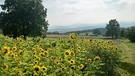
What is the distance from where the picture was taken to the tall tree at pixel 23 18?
5032 cm

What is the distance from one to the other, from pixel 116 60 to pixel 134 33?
8815 cm

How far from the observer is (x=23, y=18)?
2010 inches

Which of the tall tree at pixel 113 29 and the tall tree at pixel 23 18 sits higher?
the tall tree at pixel 23 18

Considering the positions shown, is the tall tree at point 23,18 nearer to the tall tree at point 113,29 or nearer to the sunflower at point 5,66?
the sunflower at point 5,66

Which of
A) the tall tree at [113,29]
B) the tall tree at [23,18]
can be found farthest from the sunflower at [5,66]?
the tall tree at [113,29]

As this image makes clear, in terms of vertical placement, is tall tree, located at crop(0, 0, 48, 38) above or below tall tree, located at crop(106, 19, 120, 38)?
above

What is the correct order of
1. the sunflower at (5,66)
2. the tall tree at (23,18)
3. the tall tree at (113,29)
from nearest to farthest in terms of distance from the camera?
the sunflower at (5,66) → the tall tree at (23,18) → the tall tree at (113,29)

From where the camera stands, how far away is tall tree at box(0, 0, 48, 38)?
50.3m

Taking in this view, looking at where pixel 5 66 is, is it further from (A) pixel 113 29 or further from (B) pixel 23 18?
(A) pixel 113 29

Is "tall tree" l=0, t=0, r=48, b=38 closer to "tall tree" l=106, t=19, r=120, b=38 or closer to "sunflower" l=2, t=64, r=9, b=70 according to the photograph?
"sunflower" l=2, t=64, r=9, b=70

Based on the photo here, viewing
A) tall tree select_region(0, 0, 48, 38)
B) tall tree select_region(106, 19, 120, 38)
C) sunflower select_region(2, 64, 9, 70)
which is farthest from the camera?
tall tree select_region(106, 19, 120, 38)

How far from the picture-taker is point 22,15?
168ft

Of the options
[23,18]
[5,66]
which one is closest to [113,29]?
[23,18]

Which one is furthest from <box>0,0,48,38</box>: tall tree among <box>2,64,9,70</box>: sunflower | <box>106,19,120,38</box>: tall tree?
<box>106,19,120,38</box>: tall tree
